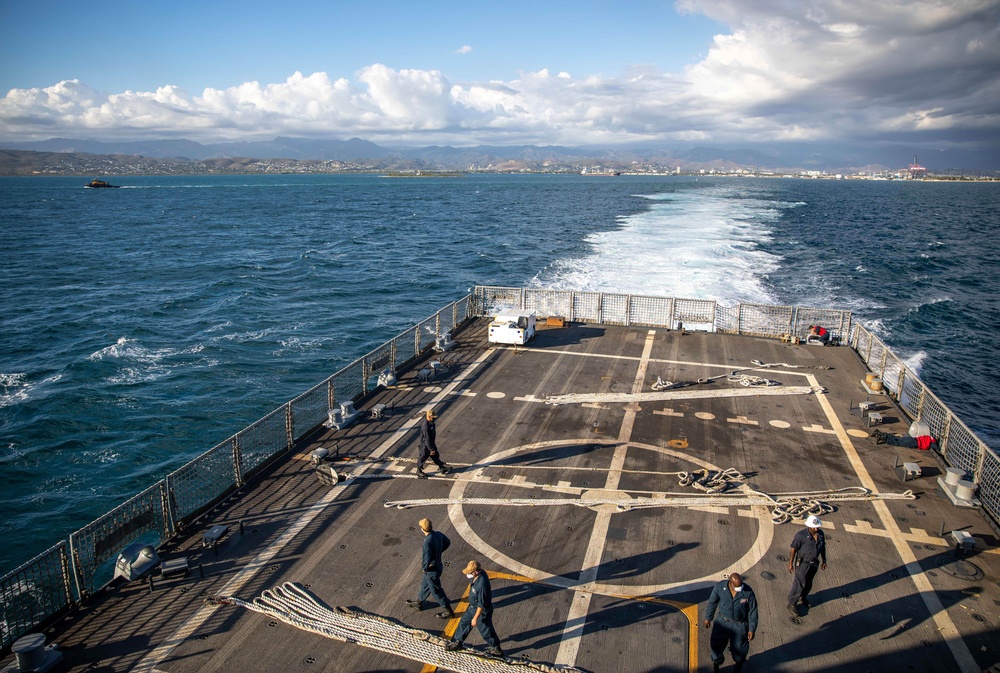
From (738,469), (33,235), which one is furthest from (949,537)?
(33,235)

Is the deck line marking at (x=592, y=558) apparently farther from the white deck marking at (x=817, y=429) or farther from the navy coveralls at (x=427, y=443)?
the white deck marking at (x=817, y=429)

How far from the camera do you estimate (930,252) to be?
85.8 meters

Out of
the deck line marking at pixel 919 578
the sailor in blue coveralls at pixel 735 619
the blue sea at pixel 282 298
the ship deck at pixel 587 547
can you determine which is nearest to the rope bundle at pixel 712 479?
the ship deck at pixel 587 547

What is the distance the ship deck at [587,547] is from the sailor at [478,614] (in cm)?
52

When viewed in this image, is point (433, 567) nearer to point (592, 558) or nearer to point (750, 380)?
point (592, 558)

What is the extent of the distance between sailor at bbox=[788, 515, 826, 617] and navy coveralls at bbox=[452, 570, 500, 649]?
18.5ft

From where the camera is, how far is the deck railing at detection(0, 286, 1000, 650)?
11.2 metres

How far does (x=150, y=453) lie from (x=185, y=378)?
378 inches

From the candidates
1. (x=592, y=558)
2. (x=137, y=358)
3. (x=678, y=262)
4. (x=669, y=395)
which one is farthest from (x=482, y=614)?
(x=678, y=262)

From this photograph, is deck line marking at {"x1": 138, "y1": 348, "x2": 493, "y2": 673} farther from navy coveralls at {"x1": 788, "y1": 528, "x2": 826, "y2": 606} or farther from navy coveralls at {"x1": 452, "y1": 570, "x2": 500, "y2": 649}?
navy coveralls at {"x1": 788, "y1": 528, "x2": 826, "y2": 606}

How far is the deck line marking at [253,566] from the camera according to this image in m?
10.1

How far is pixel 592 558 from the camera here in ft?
42.0

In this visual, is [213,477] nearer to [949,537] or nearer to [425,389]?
[425,389]

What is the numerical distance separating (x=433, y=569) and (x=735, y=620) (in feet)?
16.5
